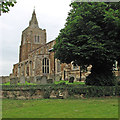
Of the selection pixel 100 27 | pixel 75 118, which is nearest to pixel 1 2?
pixel 75 118

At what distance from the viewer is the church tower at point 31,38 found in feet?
207

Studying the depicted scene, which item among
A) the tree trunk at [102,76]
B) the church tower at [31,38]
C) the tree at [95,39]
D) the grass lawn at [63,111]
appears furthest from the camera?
the church tower at [31,38]

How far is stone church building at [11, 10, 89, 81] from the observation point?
107 ft

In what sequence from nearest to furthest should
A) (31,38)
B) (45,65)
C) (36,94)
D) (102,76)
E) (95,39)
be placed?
(36,94)
(95,39)
(102,76)
(45,65)
(31,38)

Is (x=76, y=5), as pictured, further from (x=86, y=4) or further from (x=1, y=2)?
(x=1, y=2)

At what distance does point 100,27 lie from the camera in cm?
1266

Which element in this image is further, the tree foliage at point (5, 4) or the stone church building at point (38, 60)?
the stone church building at point (38, 60)

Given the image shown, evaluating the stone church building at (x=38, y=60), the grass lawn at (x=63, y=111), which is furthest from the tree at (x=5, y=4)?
the stone church building at (x=38, y=60)

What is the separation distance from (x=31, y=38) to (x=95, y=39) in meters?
53.7

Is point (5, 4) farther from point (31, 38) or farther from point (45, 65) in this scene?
point (31, 38)

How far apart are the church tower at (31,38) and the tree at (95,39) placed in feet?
167

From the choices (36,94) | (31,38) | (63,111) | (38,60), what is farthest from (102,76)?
(31,38)

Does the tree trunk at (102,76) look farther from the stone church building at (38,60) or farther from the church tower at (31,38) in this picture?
the church tower at (31,38)

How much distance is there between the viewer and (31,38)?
209 feet
